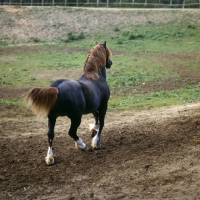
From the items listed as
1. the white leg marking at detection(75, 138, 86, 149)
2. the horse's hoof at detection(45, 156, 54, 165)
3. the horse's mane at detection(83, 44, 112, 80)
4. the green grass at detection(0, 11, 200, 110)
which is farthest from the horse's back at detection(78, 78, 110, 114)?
the green grass at detection(0, 11, 200, 110)

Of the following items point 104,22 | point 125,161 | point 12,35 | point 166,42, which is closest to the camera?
point 125,161

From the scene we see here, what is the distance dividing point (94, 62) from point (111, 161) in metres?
2.31

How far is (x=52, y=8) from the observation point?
36.0 metres

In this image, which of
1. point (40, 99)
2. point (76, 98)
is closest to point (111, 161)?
point (76, 98)

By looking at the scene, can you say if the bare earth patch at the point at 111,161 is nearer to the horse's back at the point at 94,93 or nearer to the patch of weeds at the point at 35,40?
the horse's back at the point at 94,93

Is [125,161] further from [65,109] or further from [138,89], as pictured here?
[138,89]

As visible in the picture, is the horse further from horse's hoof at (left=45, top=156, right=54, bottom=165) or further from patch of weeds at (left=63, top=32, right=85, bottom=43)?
patch of weeds at (left=63, top=32, right=85, bottom=43)

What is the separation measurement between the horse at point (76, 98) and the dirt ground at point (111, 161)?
0.45m

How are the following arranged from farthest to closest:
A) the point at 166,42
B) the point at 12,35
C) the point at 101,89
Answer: the point at 12,35 → the point at 166,42 → the point at 101,89

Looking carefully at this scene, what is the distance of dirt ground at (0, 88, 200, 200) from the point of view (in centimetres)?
645

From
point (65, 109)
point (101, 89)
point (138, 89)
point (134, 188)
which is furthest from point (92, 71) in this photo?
point (138, 89)

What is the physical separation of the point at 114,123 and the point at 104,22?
2323 cm

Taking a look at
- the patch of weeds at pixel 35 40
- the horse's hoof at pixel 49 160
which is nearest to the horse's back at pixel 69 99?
the horse's hoof at pixel 49 160

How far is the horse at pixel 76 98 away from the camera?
286 inches
